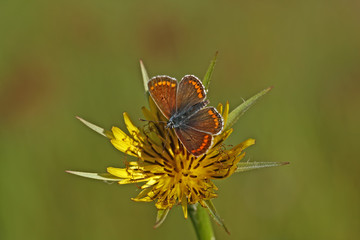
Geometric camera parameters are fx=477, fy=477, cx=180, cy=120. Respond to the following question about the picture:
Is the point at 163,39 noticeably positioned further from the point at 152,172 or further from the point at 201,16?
the point at 152,172

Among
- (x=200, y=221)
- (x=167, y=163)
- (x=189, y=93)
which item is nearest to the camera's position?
(x=200, y=221)

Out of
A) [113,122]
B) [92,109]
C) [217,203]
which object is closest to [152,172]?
[217,203]

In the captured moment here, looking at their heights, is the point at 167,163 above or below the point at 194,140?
below

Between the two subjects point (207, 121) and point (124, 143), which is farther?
point (124, 143)

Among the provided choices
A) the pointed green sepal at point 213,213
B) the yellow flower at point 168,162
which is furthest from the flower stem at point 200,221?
the pointed green sepal at point 213,213

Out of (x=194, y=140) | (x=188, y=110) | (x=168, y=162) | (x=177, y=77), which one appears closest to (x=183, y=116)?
(x=188, y=110)

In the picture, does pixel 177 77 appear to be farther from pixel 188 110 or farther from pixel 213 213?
pixel 213 213

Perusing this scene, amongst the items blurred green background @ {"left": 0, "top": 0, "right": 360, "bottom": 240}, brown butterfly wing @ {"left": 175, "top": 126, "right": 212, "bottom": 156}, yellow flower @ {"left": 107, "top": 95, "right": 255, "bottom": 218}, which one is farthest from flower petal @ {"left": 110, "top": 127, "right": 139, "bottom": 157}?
blurred green background @ {"left": 0, "top": 0, "right": 360, "bottom": 240}
